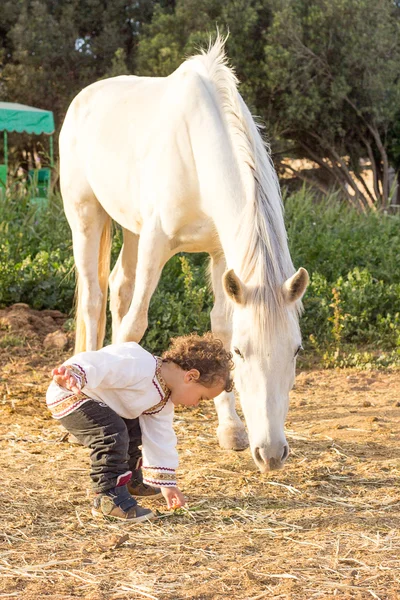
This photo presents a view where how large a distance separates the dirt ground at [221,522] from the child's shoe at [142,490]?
5cm

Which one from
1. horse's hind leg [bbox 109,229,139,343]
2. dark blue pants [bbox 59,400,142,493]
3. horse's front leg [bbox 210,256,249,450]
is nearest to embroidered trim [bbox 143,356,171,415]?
dark blue pants [bbox 59,400,142,493]

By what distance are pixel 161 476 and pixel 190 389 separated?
1.11 feet

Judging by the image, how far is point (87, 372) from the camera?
275 centimetres

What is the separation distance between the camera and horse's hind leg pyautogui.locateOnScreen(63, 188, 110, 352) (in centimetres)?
472

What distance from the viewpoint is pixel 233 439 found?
3.77m

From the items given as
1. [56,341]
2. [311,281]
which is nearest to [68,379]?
[56,341]

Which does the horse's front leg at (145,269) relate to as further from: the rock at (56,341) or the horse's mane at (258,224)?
the rock at (56,341)

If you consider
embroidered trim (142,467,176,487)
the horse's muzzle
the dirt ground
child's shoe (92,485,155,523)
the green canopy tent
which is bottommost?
the dirt ground

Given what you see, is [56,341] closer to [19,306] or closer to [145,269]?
[19,306]

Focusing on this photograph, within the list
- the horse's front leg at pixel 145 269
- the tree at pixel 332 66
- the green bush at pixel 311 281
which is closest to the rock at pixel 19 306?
the green bush at pixel 311 281

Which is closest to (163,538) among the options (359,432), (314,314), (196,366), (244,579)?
(244,579)

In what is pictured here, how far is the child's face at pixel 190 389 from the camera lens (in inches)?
112

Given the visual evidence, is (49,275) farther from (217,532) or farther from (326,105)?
(326,105)

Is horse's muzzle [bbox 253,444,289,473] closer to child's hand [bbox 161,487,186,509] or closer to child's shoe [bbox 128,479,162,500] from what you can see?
child's hand [bbox 161,487,186,509]
